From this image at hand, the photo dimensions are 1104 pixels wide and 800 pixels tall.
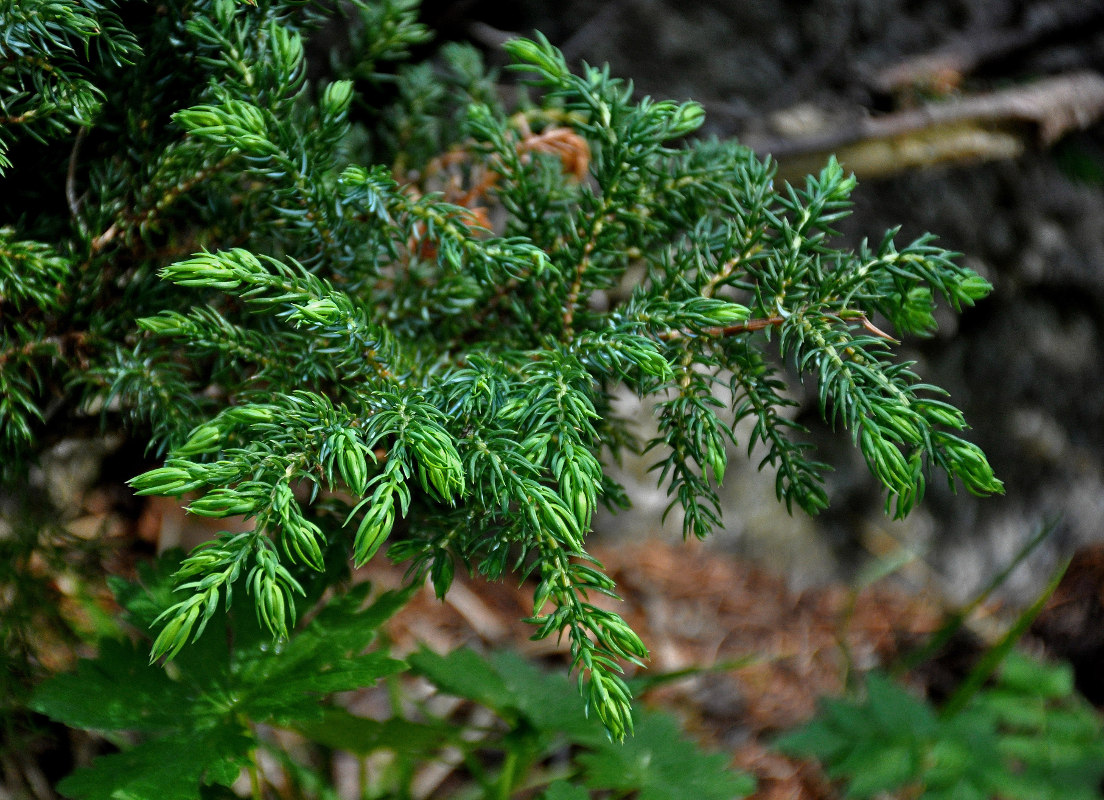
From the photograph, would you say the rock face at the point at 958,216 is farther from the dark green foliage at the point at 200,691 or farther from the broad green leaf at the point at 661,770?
the dark green foliage at the point at 200,691

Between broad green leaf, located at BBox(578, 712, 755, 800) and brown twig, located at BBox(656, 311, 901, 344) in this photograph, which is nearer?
brown twig, located at BBox(656, 311, 901, 344)

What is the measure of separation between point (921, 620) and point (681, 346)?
5.42 feet

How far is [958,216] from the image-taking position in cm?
194

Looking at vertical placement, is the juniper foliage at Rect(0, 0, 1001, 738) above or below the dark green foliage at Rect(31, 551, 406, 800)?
above

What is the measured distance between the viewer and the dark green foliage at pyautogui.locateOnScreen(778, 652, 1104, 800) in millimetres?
1361

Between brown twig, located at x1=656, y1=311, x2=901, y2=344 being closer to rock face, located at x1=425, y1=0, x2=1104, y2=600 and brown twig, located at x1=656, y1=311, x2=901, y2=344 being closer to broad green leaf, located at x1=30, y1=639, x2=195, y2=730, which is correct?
broad green leaf, located at x1=30, y1=639, x2=195, y2=730

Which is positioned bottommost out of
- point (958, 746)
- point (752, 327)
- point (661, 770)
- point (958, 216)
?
point (958, 746)

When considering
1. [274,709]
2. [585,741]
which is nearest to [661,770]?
[585,741]

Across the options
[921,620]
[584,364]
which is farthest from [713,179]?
[921,620]

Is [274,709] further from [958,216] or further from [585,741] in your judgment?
→ [958,216]

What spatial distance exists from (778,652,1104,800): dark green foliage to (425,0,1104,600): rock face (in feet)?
1.89

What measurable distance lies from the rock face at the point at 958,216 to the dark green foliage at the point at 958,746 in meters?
0.57

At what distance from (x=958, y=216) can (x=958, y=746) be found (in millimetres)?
1249

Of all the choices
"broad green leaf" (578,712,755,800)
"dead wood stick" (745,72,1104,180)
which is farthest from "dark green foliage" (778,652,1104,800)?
"dead wood stick" (745,72,1104,180)
